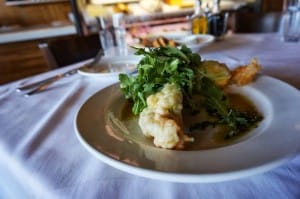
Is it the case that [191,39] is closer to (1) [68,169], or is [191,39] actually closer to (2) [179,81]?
(2) [179,81]

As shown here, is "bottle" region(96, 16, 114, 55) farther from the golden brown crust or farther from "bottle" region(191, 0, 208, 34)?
the golden brown crust

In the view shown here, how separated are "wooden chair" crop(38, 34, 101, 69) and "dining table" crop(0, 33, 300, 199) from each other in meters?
0.46

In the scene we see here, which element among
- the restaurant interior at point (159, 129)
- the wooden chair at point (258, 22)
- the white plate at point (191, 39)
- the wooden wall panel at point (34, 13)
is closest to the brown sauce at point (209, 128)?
the restaurant interior at point (159, 129)

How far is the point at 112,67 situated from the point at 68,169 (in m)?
0.52

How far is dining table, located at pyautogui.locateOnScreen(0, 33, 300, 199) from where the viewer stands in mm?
333

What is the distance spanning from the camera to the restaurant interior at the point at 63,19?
198 cm

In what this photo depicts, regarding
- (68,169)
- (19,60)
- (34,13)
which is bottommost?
(19,60)

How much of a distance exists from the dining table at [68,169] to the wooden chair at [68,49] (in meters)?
0.46

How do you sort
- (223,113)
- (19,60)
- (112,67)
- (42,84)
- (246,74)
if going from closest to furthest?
(223,113), (246,74), (42,84), (112,67), (19,60)

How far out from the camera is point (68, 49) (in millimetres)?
1218

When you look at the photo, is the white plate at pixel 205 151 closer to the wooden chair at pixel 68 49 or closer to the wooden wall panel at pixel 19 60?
the wooden chair at pixel 68 49

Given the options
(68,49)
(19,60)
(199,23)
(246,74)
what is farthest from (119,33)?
(19,60)

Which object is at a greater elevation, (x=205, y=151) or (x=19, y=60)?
(x=205, y=151)

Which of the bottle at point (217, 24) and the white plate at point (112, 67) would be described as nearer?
the white plate at point (112, 67)
